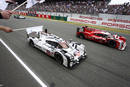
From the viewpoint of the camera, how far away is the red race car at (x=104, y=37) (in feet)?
27.1

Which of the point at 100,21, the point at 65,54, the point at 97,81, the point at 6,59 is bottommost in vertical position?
the point at 97,81

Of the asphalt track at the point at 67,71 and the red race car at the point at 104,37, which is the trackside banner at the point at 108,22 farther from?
the asphalt track at the point at 67,71

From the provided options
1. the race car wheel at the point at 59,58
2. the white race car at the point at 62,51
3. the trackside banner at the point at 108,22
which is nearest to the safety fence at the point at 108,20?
the trackside banner at the point at 108,22

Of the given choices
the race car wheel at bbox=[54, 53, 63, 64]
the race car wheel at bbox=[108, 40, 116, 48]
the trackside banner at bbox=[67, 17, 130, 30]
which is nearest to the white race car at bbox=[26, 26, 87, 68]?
the race car wheel at bbox=[54, 53, 63, 64]

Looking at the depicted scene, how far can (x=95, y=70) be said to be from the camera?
5.41 meters

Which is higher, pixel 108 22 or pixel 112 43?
pixel 108 22

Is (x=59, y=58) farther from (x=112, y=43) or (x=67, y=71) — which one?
(x=112, y=43)

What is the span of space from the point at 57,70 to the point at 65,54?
0.91 m

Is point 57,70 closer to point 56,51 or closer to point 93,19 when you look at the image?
point 56,51

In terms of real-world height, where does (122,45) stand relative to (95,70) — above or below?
above

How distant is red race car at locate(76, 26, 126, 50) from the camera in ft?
27.1

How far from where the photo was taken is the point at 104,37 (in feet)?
29.7

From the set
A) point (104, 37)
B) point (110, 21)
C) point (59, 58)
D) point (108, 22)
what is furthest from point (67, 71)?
point (110, 21)

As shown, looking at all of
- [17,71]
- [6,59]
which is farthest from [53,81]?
[6,59]
